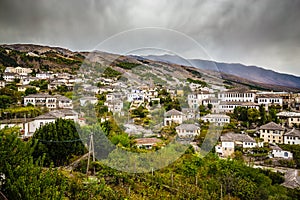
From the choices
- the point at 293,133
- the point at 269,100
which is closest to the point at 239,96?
the point at 269,100

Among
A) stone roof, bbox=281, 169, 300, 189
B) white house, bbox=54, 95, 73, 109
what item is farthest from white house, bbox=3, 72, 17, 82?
stone roof, bbox=281, 169, 300, 189

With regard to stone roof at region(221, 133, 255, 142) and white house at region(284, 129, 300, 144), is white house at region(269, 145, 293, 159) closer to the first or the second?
stone roof at region(221, 133, 255, 142)

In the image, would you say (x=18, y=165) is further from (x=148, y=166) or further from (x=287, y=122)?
(x=287, y=122)

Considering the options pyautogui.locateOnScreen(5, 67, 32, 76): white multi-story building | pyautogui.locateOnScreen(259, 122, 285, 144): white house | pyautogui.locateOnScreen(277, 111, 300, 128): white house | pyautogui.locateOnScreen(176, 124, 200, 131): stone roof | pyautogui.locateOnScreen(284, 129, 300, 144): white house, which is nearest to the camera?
pyautogui.locateOnScreen(176, 124, 200, 131): stone roof

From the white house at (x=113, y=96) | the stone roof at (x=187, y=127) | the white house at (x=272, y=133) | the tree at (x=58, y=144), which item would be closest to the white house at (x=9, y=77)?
the tree at (x=58, y=144)

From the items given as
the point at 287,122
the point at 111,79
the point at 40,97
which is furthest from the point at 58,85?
the point at 287,122

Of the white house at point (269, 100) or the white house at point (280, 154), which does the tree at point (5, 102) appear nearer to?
the white house at point (280, 154)
